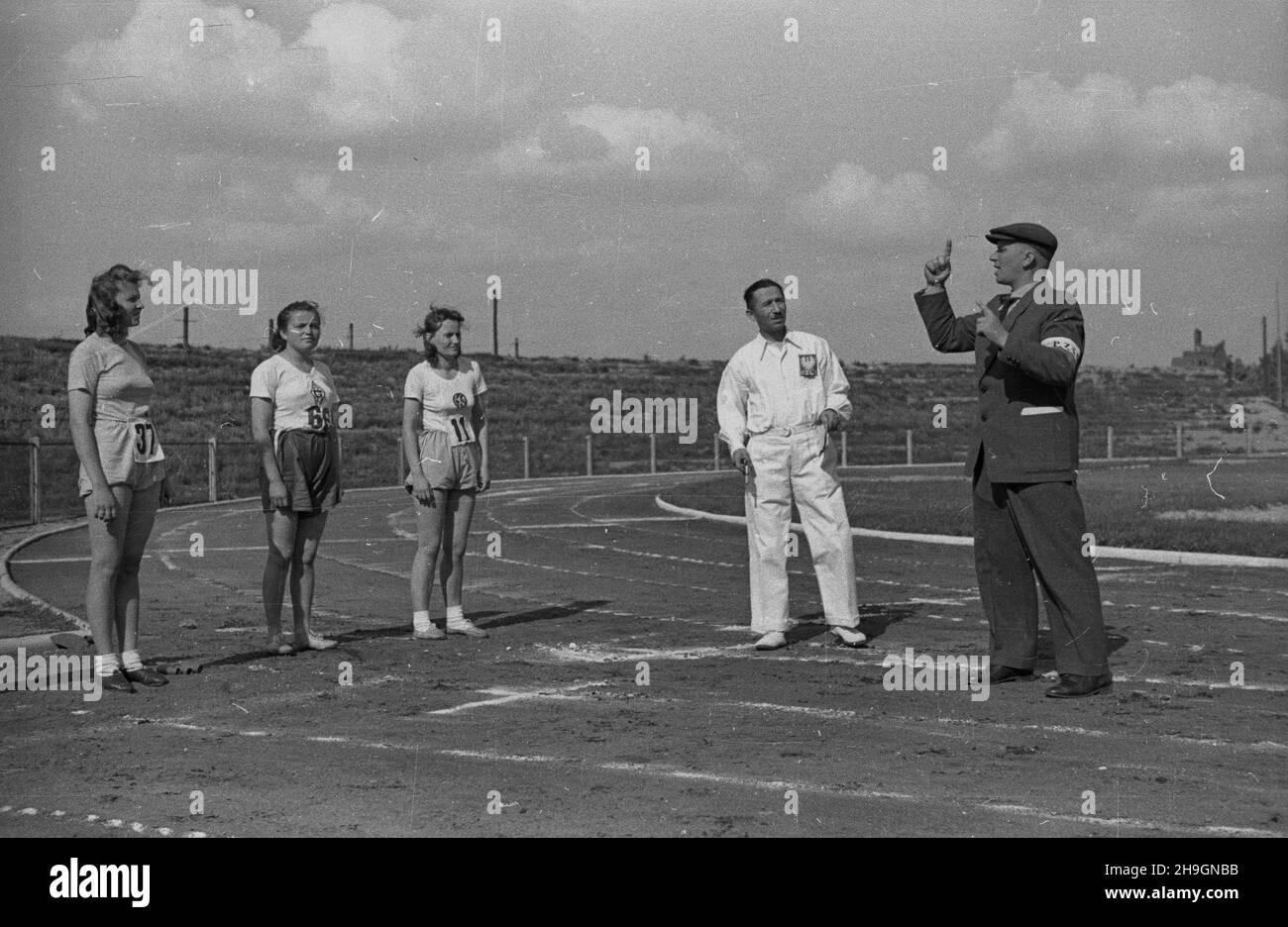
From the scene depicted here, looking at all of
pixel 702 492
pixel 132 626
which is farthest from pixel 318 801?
pixel 702 492

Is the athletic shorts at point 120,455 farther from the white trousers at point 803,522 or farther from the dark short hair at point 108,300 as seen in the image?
the white trousers at point 803,522

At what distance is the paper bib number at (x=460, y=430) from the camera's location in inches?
375

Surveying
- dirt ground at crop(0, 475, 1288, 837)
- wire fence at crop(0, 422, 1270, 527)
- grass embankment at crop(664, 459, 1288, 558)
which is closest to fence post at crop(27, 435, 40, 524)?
wire fence at crop(0, 422, 1270, 527)

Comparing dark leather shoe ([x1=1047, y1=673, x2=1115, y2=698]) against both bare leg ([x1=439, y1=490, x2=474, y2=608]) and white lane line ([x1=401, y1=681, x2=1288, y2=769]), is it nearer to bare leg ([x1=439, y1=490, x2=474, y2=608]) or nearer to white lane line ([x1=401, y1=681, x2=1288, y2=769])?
white lane line ([x1=401, y1=681, x2=1288, y2=769])

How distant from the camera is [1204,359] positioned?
96.2 metres

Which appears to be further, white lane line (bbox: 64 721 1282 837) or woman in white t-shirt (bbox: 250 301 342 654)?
woman in white t-shirt (bbox: 250 301 342 654)

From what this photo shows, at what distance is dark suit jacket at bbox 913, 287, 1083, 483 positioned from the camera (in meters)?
7.00

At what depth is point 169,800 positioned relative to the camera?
5238 millimetres

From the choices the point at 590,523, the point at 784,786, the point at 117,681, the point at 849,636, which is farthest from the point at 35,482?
the point at 784,786

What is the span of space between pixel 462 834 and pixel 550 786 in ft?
2.40

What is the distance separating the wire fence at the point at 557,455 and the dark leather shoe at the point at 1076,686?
27.2 meters

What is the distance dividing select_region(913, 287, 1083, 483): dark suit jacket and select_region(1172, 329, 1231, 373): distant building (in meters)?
84.2

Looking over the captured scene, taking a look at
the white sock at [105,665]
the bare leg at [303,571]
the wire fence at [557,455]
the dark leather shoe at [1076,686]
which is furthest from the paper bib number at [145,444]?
the wire fence at [557,455]

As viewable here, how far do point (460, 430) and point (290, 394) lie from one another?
4.07 ft
